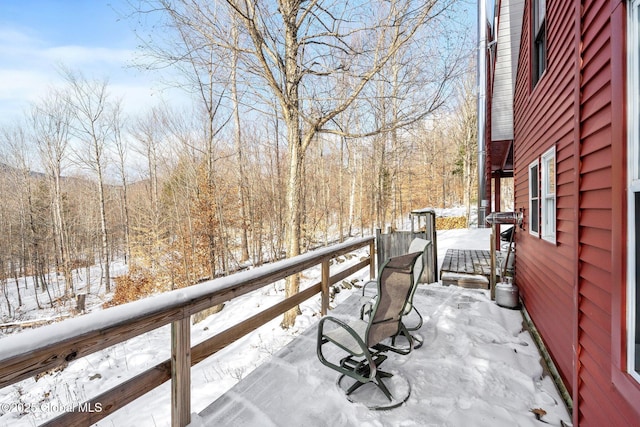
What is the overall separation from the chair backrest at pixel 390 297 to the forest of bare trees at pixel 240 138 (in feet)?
12.4

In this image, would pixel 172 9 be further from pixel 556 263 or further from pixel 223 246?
pixel 223 246

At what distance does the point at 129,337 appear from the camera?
160cm

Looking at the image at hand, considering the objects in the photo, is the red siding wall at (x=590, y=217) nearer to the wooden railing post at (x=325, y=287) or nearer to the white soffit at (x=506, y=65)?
the wooden railing post at (x=325, y=287)

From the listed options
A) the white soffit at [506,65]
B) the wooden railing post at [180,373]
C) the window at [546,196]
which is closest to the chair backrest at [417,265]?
the window at [546,196]

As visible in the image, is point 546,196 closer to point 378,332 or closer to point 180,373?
point 378,332

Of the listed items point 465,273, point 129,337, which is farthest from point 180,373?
point 465,273

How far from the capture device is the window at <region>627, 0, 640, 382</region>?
4.19 ft

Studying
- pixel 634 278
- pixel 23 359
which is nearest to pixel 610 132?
pixel 634 278

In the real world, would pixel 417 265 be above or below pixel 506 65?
below

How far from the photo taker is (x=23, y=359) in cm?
115

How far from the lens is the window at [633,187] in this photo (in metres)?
1.28

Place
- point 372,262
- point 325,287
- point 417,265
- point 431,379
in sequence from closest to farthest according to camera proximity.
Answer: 1. point 431,379
2. point 417,265
3. point 325,287
4. point 372,262

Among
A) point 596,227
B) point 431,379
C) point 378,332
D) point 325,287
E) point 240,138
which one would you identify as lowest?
point 431,379

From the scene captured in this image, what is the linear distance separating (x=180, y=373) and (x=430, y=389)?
6.02ft
